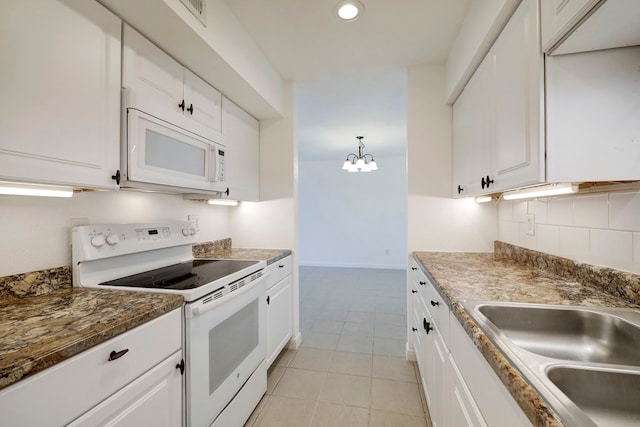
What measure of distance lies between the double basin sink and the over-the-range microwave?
149cm

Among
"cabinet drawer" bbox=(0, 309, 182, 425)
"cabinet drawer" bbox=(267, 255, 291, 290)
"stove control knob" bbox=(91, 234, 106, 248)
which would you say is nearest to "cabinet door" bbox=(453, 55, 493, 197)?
"cabinet drawer" bbox=(267, 255, 291, 290)

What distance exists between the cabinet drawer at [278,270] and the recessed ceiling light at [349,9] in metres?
1.73

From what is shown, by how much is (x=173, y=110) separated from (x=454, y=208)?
2.10 meters

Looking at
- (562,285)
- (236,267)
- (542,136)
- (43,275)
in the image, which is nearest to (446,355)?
(562,285)

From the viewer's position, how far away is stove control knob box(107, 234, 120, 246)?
1.33 m

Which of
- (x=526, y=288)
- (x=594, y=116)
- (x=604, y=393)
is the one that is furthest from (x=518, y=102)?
(x=604, y=393)

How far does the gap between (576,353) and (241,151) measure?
226 centimetres

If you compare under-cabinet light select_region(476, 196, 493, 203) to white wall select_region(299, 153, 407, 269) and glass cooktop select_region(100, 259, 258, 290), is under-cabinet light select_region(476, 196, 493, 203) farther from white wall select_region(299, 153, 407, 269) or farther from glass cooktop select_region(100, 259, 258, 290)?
white wall select_region(299, 153, 407, 269)

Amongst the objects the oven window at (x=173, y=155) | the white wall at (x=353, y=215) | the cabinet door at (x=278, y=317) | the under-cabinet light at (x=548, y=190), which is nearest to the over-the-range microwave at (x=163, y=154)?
the oven window at (x=173, y=155)

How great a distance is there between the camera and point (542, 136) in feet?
3.27

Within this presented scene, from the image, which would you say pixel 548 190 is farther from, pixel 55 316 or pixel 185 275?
pixel 55 316

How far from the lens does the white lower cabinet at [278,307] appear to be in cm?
204

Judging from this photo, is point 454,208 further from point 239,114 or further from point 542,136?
point 239,114

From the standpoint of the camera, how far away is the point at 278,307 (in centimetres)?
219
